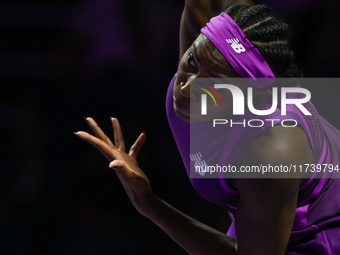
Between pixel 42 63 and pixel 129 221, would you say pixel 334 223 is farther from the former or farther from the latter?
pixel 42 63

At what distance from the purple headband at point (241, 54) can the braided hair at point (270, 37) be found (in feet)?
0.04

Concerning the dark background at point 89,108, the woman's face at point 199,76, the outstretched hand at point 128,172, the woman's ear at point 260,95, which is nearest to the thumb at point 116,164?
the outstretched hand at point 128,172

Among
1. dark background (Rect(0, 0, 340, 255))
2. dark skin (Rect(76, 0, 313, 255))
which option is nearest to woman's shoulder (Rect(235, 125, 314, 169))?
dark skin (Rect(76, 0, 313, 255))

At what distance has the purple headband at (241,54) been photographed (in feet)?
2.10

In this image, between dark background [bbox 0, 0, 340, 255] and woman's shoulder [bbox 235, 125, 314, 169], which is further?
dark background [bbox 0, 0, 340, 255]

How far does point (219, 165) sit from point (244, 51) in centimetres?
20

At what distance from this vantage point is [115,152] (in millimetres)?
850

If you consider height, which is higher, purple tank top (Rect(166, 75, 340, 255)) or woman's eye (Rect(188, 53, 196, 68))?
woman's eye (Rect(188, 53, 196, 68))

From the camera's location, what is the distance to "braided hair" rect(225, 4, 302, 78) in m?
0.65

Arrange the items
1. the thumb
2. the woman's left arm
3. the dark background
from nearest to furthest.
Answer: the woman's left arm → the thumb → the dark background

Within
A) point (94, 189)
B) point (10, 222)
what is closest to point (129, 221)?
point (94, 189)

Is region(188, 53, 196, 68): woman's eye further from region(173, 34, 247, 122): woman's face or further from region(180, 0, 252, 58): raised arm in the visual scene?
region(180, 0, 252, 58): raised arm

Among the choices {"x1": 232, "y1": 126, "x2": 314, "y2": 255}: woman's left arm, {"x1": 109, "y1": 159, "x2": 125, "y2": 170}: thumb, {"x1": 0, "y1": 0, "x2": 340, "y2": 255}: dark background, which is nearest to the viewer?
Answer: {"x1": 232, "y1": 126, "x2": 314, "y2": 255}: woman's left arm

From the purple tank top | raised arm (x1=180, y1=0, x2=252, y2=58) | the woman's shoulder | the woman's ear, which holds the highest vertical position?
raised arm (x1=180, y1=0, x2=252, y2=58)
